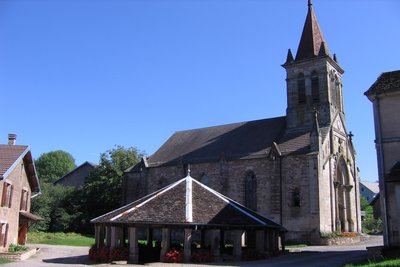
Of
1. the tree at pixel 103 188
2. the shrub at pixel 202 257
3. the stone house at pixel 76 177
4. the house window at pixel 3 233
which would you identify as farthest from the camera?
the stone house at pixel 76 177

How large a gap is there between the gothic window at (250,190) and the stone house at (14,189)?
1737 cm

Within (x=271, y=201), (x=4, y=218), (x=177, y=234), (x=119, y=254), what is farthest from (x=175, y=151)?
(x=119, y=254)

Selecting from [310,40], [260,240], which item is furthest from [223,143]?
[260,240]

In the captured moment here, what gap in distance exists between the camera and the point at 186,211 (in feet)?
70.0

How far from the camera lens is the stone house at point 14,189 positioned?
24.8 meters

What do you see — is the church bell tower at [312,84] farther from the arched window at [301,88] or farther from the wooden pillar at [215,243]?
the wooden pillar at [215,243]

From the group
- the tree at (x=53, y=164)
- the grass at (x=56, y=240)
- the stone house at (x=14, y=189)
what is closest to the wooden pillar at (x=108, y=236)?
the stone house at (x=14, y=189)

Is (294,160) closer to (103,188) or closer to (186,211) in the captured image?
(186,211)

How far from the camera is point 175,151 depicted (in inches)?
1802

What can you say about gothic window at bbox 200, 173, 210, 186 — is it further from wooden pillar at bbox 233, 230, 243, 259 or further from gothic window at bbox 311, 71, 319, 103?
wooden pillar at bbox 233, 230, 243, 259

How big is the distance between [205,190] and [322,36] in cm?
2557

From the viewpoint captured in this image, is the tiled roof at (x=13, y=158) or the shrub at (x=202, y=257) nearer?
the shrub at (x=202, y=257)

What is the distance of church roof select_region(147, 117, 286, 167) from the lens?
3966cm

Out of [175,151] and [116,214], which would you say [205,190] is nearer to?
[116,214]
